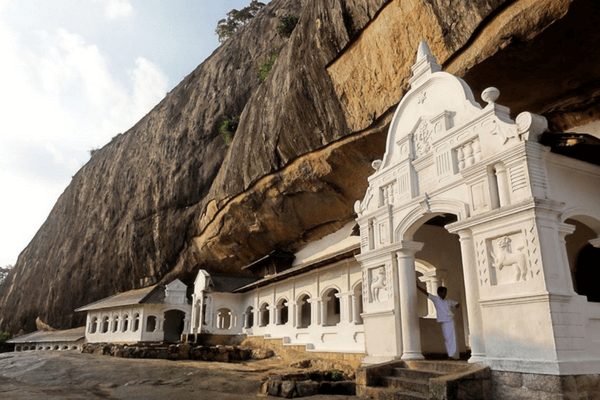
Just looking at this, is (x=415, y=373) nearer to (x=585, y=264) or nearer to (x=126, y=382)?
(x=585, y=264)

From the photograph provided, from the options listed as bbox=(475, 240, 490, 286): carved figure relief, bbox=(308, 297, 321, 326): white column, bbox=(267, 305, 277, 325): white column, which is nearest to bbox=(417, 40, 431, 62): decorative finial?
bbox=(475, 240, 490, 286): carved figure relief

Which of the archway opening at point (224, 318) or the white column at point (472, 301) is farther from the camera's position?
the archway opening at point (224, 318)

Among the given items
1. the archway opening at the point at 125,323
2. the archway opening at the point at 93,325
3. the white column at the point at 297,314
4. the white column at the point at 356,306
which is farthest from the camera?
the archway opening at the point at 93,325

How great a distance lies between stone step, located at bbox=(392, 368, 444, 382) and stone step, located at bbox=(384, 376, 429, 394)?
4.7 inches

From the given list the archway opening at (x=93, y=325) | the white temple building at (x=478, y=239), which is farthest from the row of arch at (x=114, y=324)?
the white temple building at (x=478, y=239)

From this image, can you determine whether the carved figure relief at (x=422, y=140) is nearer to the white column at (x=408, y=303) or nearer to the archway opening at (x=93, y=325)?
the white column at (x=408, y=303)

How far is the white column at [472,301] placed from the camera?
300 inches

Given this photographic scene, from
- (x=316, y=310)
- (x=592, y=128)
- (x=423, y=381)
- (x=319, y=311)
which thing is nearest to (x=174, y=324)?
(x=316, y=310)

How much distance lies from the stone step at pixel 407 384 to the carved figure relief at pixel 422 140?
4575 mm

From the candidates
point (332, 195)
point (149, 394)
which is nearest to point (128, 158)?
point (332, 195)

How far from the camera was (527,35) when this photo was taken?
10344mm

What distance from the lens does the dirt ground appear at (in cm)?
909

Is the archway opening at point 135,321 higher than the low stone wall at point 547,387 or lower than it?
higher

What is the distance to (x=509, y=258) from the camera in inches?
287
